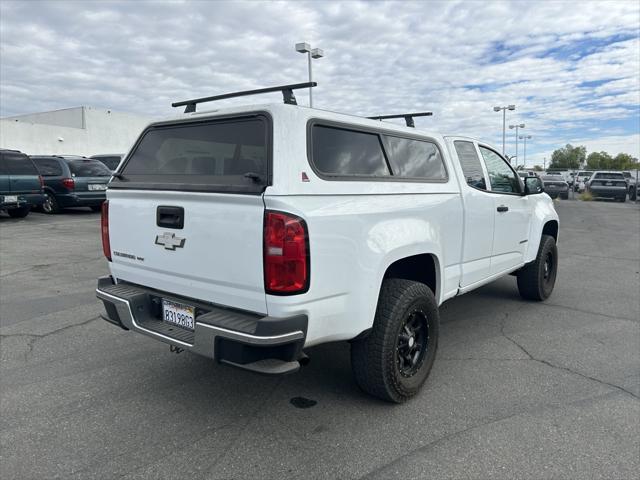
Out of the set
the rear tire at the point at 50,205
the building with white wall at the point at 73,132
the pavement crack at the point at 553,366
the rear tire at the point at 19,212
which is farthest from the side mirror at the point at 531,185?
the building with white wall at the point at 73,132

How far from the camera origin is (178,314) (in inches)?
127

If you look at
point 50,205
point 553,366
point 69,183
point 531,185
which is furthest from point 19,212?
point 553,366

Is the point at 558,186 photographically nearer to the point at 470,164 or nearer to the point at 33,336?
the point at 470,164

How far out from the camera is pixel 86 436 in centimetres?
305

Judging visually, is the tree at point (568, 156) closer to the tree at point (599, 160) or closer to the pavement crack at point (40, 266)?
the tree at point (599, 160)

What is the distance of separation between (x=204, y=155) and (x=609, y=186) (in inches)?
1180

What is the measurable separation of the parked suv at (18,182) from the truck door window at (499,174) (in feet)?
40.5

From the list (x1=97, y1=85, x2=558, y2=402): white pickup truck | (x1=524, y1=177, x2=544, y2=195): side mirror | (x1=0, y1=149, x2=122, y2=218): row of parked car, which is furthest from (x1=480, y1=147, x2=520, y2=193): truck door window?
(x1=0, y1=149, x2=122, y2=218): row of parked car

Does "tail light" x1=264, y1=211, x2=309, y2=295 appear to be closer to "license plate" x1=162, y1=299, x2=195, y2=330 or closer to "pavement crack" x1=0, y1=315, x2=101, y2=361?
"license plate" x1=162, y1=299, x2=195, y2=330

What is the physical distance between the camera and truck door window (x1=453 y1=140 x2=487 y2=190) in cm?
454

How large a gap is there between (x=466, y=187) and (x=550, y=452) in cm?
225

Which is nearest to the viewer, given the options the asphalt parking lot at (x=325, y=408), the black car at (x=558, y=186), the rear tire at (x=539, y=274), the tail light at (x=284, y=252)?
the tail light at (x=284, y=252)

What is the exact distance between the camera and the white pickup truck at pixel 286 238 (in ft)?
8.98

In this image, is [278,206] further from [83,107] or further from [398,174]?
[83,107]
